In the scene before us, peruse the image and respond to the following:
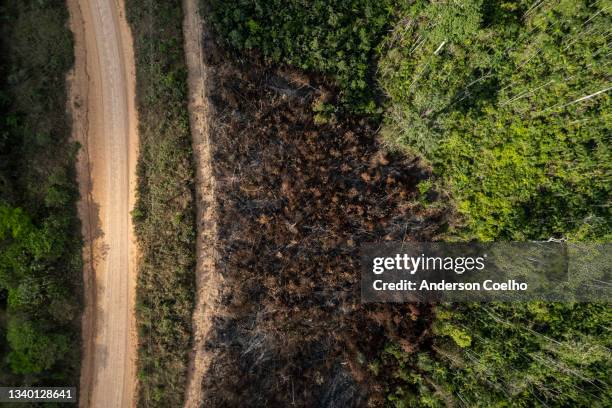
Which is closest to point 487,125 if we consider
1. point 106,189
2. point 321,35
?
point 321,35

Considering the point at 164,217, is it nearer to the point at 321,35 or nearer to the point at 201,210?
the point at 201,210

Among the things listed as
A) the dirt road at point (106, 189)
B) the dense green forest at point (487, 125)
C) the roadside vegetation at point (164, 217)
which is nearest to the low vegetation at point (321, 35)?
the dense green forest at point (487, 125)

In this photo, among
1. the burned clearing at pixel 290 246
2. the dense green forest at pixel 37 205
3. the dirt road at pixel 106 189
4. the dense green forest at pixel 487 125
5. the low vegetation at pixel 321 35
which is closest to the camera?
the dense green forest at pixel 37 205

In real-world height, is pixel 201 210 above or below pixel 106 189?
below

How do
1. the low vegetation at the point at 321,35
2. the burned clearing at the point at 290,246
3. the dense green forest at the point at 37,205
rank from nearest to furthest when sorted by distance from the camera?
1. the dense green forest at the point at 37,205
2. the burned clearing at the point at 290,246
3. the low vegetation at the point at 321,35

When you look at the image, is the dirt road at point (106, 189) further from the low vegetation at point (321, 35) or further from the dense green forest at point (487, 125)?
the dense green forest at point (487, 125)

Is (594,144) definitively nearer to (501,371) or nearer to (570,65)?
(570,65)
